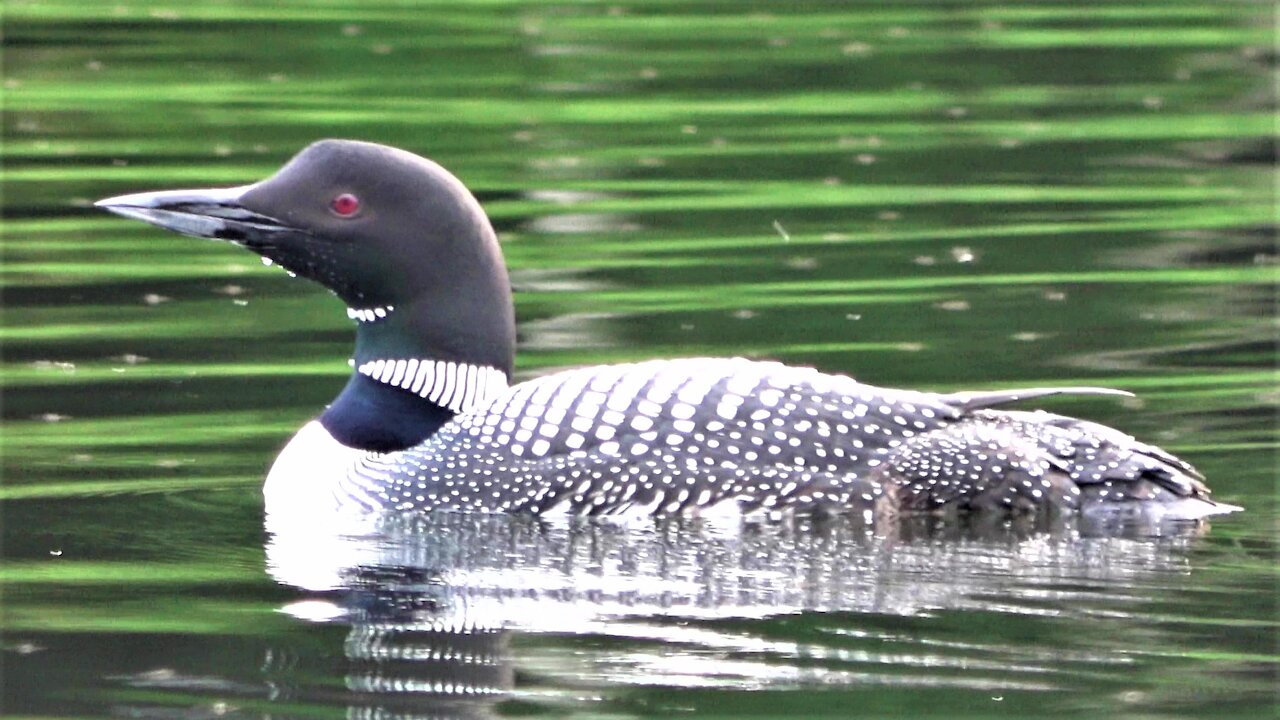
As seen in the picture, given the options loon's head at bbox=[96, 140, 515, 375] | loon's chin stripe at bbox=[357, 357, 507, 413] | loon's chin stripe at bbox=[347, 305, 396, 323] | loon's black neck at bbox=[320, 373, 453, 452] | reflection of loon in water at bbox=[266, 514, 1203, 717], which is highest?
loon's head at bbox=[96, 140, 515, 375]

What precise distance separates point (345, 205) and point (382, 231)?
109mm

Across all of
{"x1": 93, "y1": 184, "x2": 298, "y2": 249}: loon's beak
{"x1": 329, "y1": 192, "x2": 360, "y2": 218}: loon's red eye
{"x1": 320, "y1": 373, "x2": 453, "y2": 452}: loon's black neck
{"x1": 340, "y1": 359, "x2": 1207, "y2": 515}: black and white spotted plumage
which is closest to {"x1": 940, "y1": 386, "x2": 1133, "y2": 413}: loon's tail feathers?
{"x1": 340, "y1": 359, "x2": 1207, "y2": 515}: black and white spotted plumage

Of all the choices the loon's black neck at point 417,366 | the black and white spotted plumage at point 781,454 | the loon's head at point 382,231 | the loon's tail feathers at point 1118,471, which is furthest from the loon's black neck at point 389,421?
the loon's tail feathers at point 1118,471

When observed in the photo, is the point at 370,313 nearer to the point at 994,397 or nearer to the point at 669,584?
the point at 669,584

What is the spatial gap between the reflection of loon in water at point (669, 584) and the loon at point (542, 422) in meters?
0.08

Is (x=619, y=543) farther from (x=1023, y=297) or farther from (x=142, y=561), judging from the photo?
(x=1023, y=297)

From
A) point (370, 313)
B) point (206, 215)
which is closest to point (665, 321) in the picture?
point (370, 313)

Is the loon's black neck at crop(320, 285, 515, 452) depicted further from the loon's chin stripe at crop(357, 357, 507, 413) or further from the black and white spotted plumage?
the black and white spotted plumage

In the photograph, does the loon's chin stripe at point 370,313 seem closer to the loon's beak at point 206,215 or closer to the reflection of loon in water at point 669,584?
the loon's beak at point 206,215

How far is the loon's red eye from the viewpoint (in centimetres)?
626

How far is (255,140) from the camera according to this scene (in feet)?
39.9

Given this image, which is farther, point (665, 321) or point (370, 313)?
point (665, 321)

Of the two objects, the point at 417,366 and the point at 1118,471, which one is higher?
the point at 417,366

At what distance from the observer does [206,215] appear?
6266 millimetres
